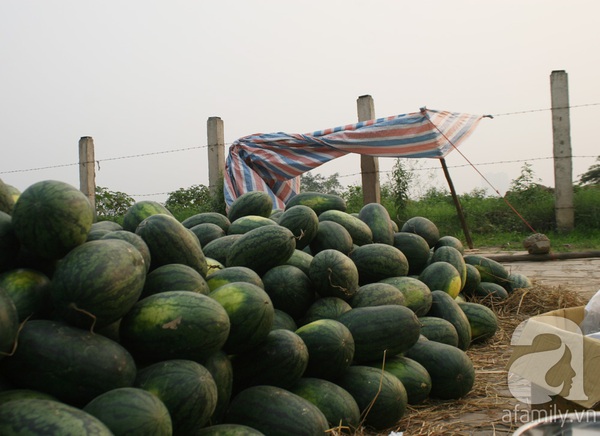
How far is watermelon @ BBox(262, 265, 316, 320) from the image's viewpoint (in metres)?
3.44

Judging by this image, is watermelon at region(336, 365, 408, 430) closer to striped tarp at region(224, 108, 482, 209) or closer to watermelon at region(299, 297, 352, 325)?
watermelon at region(299, 297, 352, 325)

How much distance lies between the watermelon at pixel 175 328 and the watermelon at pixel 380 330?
0.94 metres

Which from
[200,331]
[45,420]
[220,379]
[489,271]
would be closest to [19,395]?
[45,420]

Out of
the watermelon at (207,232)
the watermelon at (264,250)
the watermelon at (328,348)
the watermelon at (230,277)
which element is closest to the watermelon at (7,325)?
the watermelon at (230,277)

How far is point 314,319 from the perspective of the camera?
337 cm

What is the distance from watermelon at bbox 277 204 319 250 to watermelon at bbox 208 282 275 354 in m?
1.31

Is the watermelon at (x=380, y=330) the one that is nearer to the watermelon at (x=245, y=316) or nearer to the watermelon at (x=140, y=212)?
the watermelon at (x=245, y=316)

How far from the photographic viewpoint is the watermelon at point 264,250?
11.7 ft

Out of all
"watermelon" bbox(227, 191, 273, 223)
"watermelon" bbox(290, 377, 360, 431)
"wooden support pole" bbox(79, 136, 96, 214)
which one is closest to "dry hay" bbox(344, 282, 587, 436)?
"watermelon" bbox(290, 377, 360, 431)

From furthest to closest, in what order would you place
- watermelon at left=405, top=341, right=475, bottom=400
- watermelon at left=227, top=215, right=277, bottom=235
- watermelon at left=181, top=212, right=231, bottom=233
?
watermelon at left=181, top=212, right=231, bottom=233
watermelon at left=227, top=215, right=277, bottom=235
watermelon at left=405, top=341, right=475, bottom=400

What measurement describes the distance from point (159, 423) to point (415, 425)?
1.54 metres

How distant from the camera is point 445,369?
3.38 metres

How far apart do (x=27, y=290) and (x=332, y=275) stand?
5.42 ft

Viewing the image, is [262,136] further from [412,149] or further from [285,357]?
[285,357]
